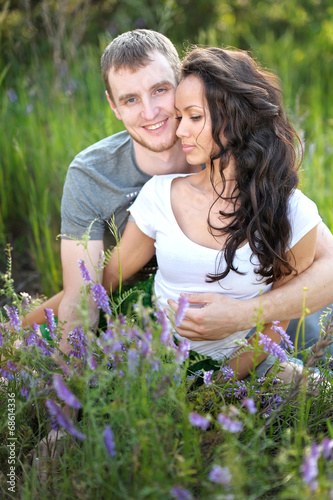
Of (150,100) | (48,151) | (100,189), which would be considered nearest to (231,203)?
(150,100)

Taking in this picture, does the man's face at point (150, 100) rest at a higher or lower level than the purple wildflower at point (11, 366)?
higher

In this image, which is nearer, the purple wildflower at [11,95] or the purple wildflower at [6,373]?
the purple wildflower at [6,373]

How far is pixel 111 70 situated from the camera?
7.68 feet

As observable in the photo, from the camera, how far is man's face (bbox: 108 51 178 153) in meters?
2.27

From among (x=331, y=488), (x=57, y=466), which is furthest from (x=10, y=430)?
(x=331, y=488)

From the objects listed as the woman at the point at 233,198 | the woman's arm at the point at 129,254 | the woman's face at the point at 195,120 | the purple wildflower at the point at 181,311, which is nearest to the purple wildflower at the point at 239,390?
the woman at the point at 233,198

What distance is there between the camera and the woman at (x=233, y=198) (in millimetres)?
1931

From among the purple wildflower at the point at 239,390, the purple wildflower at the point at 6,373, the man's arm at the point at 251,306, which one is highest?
the purple wildflower at the point at 6,373

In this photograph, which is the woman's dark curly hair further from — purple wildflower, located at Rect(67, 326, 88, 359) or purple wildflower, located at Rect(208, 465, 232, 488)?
purple wildflower, located at Rect(208, 465, 232, 488)

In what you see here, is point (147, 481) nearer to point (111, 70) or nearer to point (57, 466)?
point (57, 466)

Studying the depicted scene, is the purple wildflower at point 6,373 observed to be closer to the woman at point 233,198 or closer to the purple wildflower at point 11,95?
the woman at point 233,198

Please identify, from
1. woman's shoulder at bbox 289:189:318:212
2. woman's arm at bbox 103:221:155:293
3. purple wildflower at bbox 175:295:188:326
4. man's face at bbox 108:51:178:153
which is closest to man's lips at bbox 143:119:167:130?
man's face at bbox 108:51:178:153

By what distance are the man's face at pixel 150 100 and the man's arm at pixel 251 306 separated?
78 centimetres

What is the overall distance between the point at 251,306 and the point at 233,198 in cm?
42
